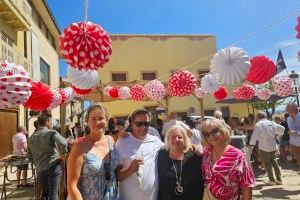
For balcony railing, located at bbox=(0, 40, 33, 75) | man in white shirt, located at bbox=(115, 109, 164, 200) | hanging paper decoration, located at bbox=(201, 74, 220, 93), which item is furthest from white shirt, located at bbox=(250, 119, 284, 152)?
balcony railing, located at bbox=(0, 40, 33, 75)

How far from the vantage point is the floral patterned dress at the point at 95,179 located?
3176mm

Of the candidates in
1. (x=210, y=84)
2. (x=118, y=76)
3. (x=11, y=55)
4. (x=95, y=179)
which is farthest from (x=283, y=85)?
(x=118, y=76)

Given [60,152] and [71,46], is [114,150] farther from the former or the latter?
[60,152]

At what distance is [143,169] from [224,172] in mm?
759

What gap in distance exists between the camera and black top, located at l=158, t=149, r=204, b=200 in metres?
3.38

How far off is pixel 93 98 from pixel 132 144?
47.9ft

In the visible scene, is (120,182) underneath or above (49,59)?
underneath

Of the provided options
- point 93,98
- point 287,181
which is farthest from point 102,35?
point 93,98

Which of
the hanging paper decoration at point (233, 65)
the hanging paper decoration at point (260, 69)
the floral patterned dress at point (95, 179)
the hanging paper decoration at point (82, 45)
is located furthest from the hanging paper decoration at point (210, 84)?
the floral patterned dress at point (95, 179)

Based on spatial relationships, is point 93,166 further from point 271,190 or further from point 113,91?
point 113,91

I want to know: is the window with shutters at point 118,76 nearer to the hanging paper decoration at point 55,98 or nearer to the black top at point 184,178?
the hanging paper decoration at point 55,98

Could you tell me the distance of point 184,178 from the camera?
3400mm

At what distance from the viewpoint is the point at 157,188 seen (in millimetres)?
3473

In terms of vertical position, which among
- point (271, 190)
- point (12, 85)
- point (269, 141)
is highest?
point (12, 85)
